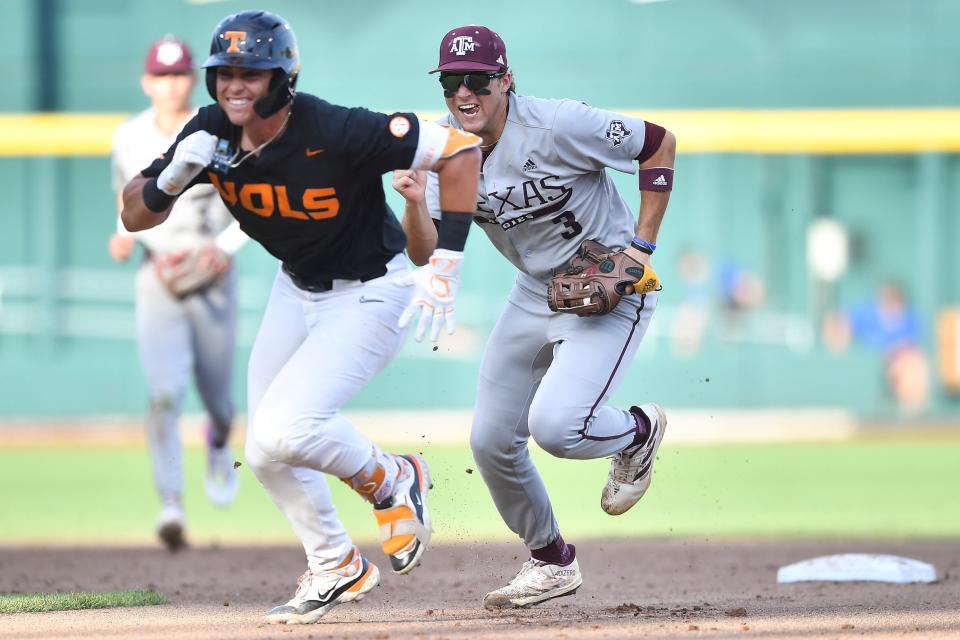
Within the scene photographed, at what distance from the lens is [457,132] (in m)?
4.17

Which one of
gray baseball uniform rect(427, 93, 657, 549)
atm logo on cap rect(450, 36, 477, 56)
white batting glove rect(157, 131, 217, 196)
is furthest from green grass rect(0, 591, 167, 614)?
atm logo on cap rect(450, 36, 477, 56)

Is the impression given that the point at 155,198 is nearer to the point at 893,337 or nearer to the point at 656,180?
the point at 656,180

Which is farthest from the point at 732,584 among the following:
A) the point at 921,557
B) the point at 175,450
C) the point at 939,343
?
A: the point at 939,343

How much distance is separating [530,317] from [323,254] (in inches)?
31.2

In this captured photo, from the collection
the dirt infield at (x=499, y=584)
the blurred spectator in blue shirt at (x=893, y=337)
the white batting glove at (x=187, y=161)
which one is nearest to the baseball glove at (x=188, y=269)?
the dirt infield at (x=499, y=584)

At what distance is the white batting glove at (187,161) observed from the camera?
395 cm

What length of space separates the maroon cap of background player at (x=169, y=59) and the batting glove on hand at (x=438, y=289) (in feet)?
9.32

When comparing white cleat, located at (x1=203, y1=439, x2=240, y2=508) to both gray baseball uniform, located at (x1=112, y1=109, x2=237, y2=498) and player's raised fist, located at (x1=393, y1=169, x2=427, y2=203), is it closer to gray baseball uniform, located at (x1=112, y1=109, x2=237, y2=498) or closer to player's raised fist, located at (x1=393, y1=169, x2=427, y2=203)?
gray baseball uniform, located at (x1=112, y1=109, x2=237, y2=498)

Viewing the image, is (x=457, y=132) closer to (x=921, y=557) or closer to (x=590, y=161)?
(x=590, y=161)

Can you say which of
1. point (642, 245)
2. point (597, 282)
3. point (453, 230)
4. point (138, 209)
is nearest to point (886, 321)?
point (642, 245)

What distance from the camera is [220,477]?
720 cm

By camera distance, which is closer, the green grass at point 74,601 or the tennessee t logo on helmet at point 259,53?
the tennessee t logo on helmet at point 259,53

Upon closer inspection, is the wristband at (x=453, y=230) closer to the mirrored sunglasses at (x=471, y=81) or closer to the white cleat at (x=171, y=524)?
the mirrored sunglasses at (x=471, y=81)

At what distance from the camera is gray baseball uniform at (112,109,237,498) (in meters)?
6.58
